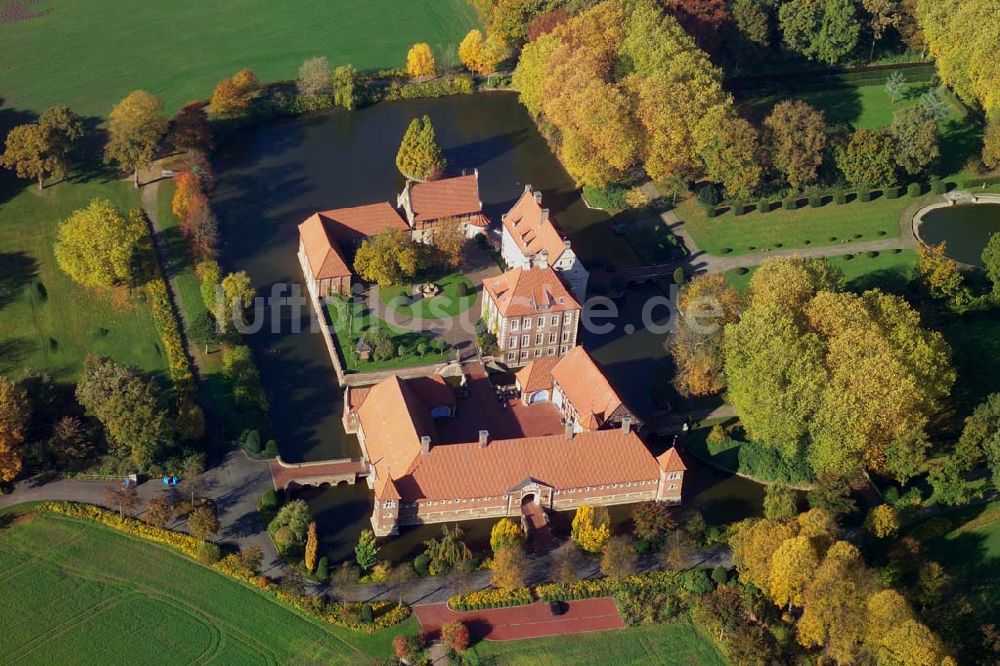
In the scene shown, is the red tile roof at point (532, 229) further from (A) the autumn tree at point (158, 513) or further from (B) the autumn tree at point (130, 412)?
(A) the autumn tree at point (158, 513)

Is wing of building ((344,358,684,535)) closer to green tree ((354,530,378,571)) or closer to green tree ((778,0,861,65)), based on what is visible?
green tree ((354,530,378,571))

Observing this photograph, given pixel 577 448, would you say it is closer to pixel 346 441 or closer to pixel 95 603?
pixel 346 441

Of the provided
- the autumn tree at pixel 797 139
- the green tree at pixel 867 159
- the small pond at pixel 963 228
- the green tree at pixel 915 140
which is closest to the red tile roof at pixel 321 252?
the autumn tree at pixel 797 139

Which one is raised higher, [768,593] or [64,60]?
[64,60]

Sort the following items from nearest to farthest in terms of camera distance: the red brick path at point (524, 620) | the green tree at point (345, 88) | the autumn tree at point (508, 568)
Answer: the red brick path at point (524, 620), the autumn tree at point (508, 568), the green tree at point (345, 88)


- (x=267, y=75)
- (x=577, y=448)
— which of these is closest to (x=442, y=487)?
(x=577, y=448)

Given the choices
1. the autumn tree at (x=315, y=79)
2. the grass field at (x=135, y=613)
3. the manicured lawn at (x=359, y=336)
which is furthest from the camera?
the autumn tree at (x=315, y=79)

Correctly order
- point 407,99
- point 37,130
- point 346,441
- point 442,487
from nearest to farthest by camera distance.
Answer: point 442,487 < point 346,441 < point 37,130 < point 407,99
